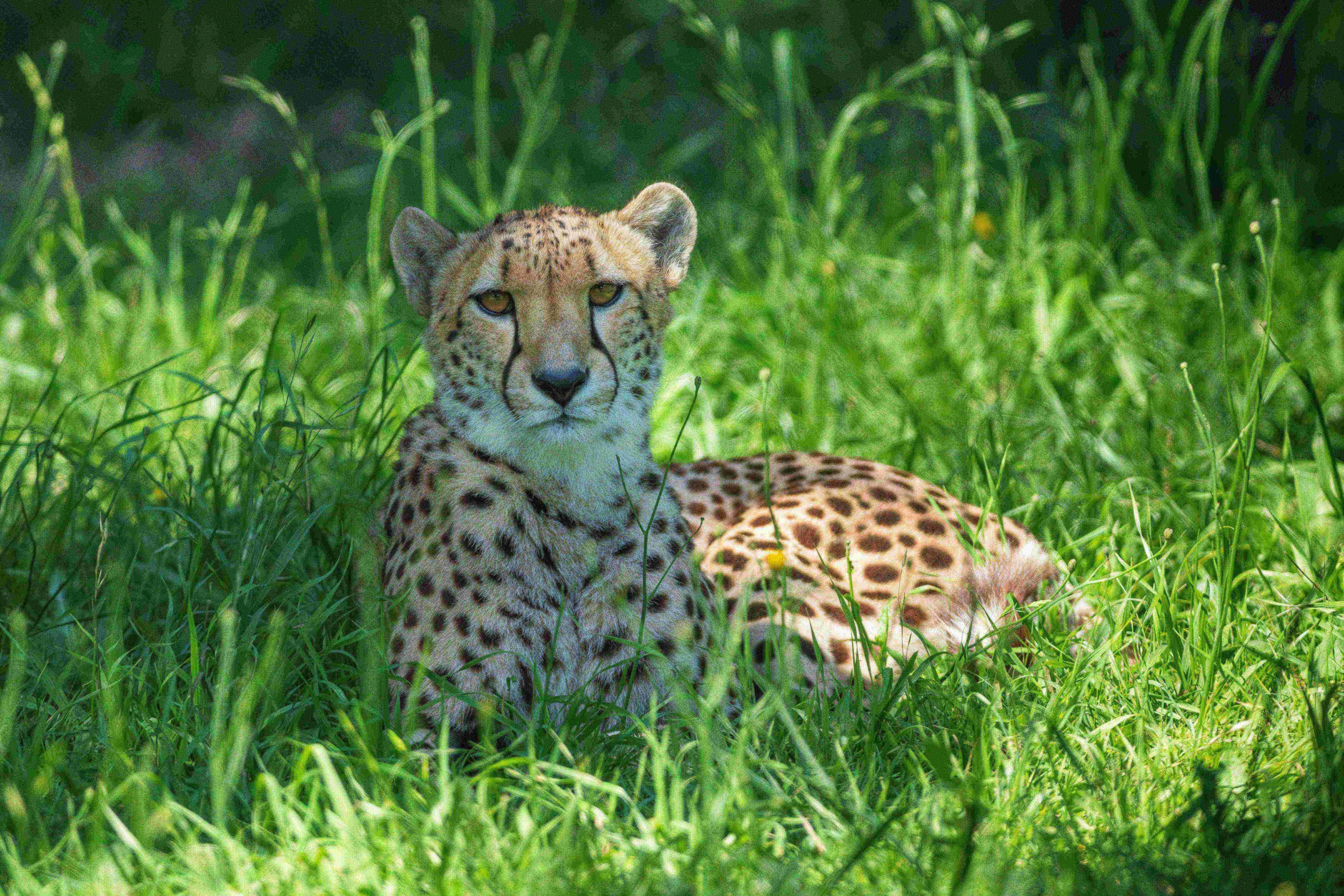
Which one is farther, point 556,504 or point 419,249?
point 419,249

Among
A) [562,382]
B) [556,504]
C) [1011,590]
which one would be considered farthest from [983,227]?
[562,382]

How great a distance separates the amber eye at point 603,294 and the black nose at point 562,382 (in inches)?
8.1

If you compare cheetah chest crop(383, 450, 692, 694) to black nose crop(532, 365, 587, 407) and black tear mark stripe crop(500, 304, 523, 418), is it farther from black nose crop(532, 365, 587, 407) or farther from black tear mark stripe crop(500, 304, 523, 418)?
black nose crop(532, 365, 587, 407)

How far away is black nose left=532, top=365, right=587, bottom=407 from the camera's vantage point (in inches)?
96.3

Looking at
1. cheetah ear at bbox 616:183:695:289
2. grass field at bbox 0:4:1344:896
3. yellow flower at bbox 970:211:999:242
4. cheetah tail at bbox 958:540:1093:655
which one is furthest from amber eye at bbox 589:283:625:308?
yellow flower at bbox 970:211:999:242

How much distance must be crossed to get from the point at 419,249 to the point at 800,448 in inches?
65.3

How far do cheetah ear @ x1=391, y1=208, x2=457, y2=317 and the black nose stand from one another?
0.50 m

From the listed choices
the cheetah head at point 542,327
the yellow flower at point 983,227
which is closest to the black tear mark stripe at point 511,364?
the cheetah head at point 542,327

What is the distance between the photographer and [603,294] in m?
2.63

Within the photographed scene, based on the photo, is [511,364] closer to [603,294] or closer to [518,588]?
[603,294]

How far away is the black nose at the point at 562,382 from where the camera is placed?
8.03ft

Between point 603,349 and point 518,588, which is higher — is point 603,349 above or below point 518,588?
above

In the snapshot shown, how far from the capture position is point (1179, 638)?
9.15 feet

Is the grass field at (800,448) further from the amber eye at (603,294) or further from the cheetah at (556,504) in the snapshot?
the amber eye at (603,294)
